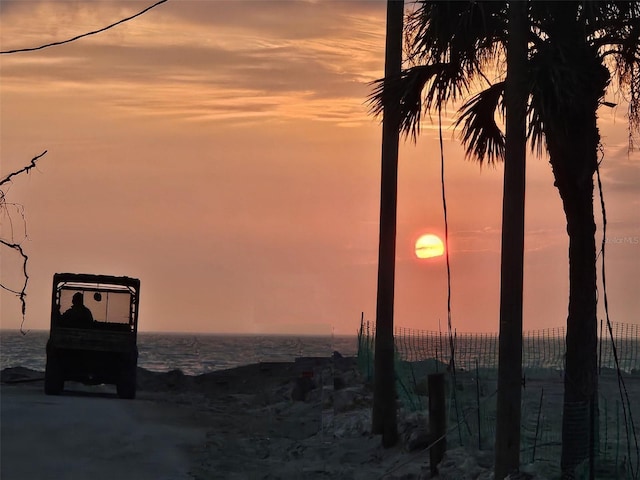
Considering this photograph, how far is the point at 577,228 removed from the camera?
14.1 metres

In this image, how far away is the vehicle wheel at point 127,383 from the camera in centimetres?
2620

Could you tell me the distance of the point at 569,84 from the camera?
1303 centimetres

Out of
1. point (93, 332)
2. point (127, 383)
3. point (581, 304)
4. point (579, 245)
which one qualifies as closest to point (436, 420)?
point (581, 304)

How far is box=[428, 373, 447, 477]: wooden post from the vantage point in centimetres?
1443

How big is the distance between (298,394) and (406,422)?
397 inches

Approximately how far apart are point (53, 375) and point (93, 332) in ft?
4.83

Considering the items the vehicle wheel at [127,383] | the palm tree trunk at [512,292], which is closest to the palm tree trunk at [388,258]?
the palm tree trunk at [512,292]

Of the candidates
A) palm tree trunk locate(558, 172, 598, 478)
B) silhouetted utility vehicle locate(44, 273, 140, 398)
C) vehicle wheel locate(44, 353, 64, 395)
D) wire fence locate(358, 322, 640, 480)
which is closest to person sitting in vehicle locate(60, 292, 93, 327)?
silhouetted utility vehicle locate(44, 273, 140, 398)

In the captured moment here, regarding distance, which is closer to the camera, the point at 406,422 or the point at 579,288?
the point at 579,288

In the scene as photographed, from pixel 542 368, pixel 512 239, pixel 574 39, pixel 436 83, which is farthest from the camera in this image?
pixel 542 368

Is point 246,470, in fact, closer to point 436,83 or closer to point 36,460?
point 36,460

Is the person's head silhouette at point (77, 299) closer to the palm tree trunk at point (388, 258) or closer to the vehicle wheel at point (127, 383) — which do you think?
the vehicle wheel at point (127, 383)

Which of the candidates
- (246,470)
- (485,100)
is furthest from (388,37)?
(246,470)

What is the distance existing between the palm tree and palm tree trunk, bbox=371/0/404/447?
3296 millimetres
